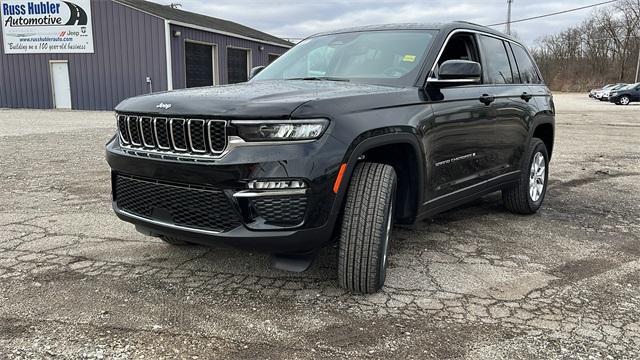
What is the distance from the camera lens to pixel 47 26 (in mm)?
23609

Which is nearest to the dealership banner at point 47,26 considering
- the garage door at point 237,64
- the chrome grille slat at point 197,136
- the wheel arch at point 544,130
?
the garage door at point 237,64

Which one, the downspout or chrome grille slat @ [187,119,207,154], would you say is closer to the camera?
chrome grille slat @ [187,119,207,154]

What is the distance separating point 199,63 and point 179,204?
23.1 metres

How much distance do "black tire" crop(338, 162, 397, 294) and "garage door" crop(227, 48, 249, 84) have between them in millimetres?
25153

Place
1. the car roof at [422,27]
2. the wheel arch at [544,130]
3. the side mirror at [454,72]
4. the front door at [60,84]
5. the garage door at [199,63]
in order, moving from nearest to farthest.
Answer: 1. the side mirror at [454,72]
2. the car roof at [422,27]
3. the wheel arch at [544,130]
4. the front door at [60,84]
5. the garage door at [199,63]

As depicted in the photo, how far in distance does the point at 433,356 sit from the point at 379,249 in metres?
0.73

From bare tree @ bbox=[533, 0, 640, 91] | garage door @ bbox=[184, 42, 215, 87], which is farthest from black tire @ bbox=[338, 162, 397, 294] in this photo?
bare tree @ bbox=[533, 0, 640, 91]

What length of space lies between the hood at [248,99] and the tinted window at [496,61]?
63.9 inches

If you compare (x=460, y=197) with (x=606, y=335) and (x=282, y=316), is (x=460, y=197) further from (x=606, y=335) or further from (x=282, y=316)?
(x=282, y=316)

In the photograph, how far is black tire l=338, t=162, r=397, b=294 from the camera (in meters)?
3.22

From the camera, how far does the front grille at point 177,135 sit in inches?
120

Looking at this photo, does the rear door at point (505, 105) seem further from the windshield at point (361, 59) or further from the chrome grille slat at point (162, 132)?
the chrome grille slat at point (162, 132)

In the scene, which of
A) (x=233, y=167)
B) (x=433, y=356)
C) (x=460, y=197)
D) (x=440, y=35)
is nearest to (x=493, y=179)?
(x=460, y=197)

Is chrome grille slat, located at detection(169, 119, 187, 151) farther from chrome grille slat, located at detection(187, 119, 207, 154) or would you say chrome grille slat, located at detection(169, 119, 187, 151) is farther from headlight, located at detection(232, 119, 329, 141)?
headlight, located at detection(232, 119, 329, 141)
